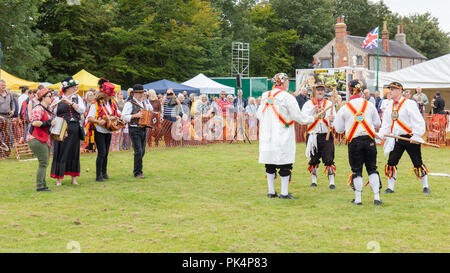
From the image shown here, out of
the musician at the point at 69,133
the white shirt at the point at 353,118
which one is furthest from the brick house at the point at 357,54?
the white shirt at the point at 353,118

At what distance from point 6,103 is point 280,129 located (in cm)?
1011

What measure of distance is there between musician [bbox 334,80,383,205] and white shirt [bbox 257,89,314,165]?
2.33 feet

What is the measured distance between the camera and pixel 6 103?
51.0 ft

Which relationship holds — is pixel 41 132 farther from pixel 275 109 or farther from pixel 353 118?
pixel 353 118

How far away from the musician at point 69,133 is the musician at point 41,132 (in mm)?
376

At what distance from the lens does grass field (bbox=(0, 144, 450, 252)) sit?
6137 millimetres

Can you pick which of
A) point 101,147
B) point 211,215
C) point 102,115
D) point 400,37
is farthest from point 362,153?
point 400,37

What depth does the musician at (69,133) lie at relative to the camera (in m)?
10.2

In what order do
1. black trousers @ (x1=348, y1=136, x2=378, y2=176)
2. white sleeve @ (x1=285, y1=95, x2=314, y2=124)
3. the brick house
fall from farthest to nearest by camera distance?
1. the brick house
2. white sleeve @ (x1=285, y1=95, x2=314, y2=124)
3. black trousers @ (x1=348, y1=136, x2=378, y2=176)

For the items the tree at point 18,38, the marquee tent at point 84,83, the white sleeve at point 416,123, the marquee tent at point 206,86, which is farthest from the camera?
the tree at point 18,38

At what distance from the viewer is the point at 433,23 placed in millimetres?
79312

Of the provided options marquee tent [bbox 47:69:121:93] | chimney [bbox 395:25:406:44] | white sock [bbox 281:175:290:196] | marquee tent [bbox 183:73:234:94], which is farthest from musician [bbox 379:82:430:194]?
chimney [bbox 395:25:406:44]

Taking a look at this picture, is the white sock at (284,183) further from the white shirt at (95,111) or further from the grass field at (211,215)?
the white shirt at (95,111)

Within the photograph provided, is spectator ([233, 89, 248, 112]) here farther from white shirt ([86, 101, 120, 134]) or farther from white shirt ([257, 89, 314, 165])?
white shirt ([257, 89, 314, 165])
